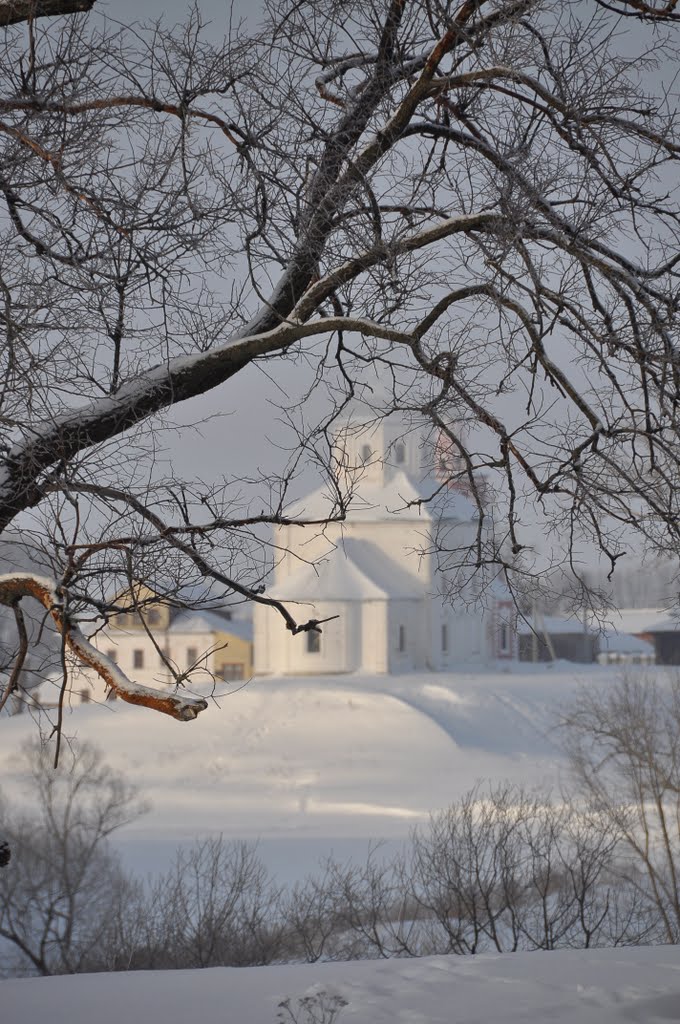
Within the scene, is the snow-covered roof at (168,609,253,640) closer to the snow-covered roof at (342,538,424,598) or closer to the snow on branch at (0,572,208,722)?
the snow-covered roof at (342,538,424,598)

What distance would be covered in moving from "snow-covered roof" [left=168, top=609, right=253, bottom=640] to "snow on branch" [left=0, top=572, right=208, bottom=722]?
44.9 meters

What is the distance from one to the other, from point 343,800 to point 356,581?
1666cm

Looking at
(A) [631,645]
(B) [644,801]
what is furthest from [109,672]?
(A) [631,645]

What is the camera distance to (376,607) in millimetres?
48312

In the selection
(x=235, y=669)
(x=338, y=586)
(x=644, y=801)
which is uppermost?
(x=338, y=586)

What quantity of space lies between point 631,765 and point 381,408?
2143cm

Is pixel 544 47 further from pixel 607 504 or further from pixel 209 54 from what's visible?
pixel 607 504

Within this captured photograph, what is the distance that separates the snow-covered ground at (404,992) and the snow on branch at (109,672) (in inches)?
179

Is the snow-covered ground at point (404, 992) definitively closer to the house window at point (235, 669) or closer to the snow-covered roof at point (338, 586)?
the snow-covered roof at point (338, 586)

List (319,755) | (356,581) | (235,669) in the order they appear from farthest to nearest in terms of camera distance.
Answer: (235,669) < (356,581) < (319,755)

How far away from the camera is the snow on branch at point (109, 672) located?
4785 mm

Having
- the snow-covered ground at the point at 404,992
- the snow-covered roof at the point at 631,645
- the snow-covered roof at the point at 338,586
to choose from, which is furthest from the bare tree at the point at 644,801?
the snow-covered roof at the point at 631,645

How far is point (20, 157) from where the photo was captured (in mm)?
5707

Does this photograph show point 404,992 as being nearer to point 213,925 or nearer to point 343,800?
point 213,925
